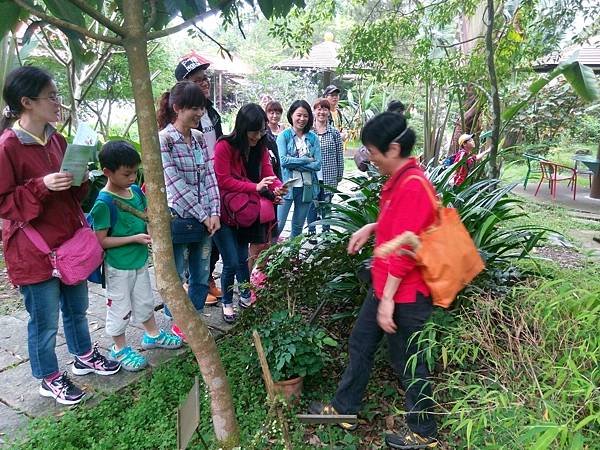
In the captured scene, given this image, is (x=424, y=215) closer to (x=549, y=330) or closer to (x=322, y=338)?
(x=549, y=330)

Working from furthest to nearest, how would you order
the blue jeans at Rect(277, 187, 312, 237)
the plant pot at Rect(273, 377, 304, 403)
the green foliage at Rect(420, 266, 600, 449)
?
the blue jeans at Rect(277, 187, 312, 237) < the plant pot at Rect(273, 377, 304, 403) < the green foliage at Rect(420, 266, 600, 449)

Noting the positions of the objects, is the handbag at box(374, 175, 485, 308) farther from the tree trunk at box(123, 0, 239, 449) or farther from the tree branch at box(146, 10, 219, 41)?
the tree branch at box(146, 10, 219, 41)

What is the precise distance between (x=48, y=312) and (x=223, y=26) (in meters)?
1.76

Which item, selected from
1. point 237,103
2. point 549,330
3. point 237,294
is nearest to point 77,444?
point 237,294

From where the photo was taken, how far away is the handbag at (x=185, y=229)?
120 inches

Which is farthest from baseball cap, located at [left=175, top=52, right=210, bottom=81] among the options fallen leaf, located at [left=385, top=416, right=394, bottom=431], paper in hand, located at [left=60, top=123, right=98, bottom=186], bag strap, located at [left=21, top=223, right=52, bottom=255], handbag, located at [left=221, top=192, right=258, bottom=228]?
fallen leaf, located at [left=385, top=416, right=394, bottom=431]

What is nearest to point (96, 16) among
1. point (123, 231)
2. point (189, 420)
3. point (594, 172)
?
point (123, 231)

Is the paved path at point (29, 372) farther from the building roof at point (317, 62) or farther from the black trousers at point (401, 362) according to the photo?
the building roof at point (317, 62)

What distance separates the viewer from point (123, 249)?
278cm

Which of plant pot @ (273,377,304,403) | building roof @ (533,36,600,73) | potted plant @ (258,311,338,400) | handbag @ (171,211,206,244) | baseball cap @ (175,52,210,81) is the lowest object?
plant pot @ (273,377,304,403)

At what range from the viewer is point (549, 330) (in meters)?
1.92

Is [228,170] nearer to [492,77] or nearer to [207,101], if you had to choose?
[207,101]

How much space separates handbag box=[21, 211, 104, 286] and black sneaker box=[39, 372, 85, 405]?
538 mm

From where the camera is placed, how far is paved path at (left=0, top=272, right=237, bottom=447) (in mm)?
2426
